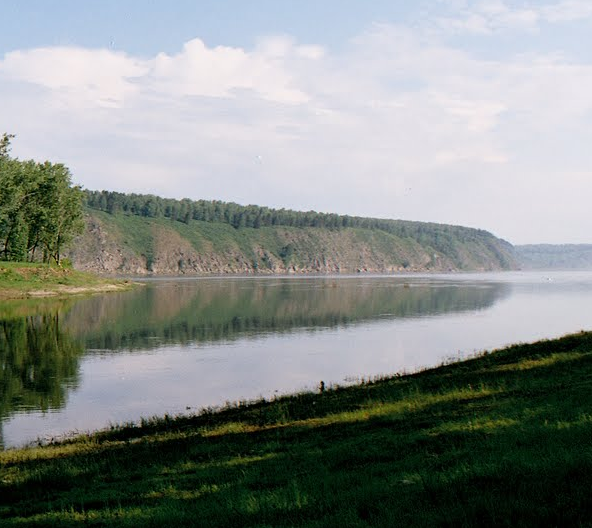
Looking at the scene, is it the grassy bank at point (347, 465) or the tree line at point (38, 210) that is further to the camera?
the tree line at point (38, 210)

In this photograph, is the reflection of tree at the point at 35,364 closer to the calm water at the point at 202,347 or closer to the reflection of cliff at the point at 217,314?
the calm water at the point at 202,347

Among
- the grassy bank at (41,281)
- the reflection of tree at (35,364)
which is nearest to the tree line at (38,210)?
the grassy bank at (41,281)

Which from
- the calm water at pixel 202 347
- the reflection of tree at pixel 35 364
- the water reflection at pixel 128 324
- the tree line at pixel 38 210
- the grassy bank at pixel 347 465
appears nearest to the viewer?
the grassy bank at pixel 347 465

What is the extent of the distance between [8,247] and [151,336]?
72.1m

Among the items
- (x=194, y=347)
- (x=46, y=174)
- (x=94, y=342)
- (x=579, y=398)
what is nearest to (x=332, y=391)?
(x=579, y=398)

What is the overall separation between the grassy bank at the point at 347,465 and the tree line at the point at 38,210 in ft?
297

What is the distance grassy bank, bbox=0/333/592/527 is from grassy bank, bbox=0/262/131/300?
286 feet

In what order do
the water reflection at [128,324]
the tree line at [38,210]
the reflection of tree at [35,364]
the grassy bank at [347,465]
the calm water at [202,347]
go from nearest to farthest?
the grassy bank at [347,465] → the reflection of tree at [35,364] → the calm water at [202,347] → the water reflection at [128,324] → the tree line at [38,210]

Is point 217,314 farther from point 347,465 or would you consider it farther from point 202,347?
point 347,465

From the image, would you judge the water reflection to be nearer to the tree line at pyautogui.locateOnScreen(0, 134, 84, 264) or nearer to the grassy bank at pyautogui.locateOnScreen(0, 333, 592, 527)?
the grassy bank at pyautogui.locateOnScreen(0, 333, 592, 527)

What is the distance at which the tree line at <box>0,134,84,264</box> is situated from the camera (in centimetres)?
11012

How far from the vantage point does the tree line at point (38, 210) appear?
110125 millimetres

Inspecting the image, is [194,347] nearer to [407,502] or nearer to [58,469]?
[58,469]

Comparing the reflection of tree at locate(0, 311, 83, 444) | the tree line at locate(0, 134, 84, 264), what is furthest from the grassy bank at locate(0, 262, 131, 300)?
the reflection of tree at locate(0, 311, 83, 444)
